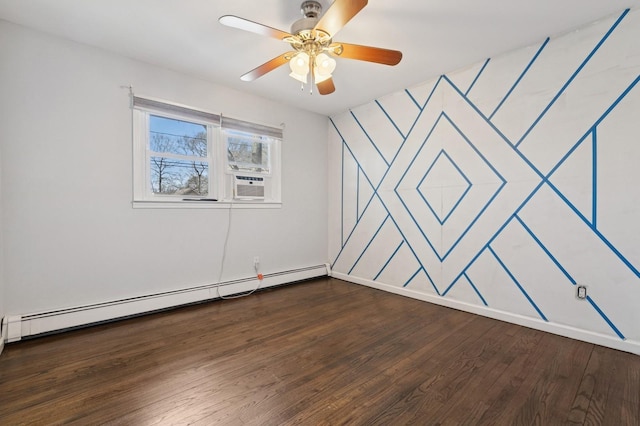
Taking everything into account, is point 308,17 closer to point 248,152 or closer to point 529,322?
point 248,152

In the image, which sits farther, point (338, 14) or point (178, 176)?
point (178, 176)

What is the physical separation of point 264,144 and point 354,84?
53.7 inches

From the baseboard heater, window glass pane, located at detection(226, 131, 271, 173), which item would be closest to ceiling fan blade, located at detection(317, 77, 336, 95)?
window glass pane, located at detection(226, 131, 271, 173)

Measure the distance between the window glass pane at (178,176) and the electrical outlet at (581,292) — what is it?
140 inches

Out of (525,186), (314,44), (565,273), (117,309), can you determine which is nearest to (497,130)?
(525,186)

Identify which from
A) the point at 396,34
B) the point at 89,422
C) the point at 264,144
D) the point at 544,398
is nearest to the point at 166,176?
the point at 264,144

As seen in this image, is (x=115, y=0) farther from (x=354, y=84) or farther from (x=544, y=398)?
(x=544, y=398)

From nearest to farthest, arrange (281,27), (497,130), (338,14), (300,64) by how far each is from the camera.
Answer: (338,14) → (300,64) → (281,27) → (497,130)

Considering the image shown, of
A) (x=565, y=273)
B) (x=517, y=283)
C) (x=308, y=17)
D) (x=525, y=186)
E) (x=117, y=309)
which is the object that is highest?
(x=308, y=17)

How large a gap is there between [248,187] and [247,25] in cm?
202

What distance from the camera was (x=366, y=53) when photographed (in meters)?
1.95

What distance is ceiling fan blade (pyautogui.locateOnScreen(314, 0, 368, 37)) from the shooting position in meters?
1.46

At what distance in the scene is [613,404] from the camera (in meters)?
1.48

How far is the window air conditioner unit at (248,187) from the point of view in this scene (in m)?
3.39
